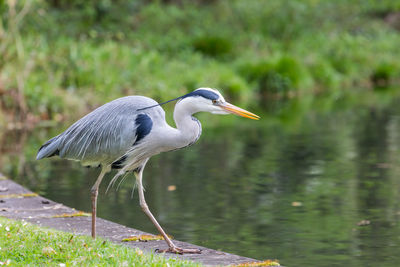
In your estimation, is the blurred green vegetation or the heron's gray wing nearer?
the heron's gray wing

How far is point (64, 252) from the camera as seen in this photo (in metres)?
6.35

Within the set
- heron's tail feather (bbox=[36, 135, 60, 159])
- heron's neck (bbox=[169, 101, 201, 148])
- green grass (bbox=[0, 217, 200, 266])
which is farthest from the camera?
heron's tail feather (bbox=[36, 135, 60, 159])

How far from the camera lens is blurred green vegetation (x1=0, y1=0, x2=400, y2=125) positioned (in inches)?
752

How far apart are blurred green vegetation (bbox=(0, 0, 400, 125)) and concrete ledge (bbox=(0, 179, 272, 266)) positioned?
8654mm

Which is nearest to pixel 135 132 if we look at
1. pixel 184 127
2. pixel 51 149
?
pixel 184 127

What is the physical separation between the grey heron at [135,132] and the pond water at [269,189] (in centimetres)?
168

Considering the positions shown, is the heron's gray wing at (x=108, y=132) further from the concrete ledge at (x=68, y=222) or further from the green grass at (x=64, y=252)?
the concrete ledge at (x=68, y=222)

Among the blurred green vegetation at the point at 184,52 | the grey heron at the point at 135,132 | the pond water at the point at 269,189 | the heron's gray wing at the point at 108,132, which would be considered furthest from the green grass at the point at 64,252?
the blurred green vegetation at the point at 184,52

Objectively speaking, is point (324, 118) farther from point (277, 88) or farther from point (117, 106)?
point (117, 106)

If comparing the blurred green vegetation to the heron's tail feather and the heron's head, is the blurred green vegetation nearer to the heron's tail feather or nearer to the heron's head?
the heron's tail feather

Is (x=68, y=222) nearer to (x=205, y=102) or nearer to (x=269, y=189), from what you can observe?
(x=205, y=102)

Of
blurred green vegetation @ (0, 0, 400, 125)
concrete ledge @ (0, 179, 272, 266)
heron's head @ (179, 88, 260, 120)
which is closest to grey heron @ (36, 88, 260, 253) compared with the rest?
heron's head @ (179, 88, 260, 120)

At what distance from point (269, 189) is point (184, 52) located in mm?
16926

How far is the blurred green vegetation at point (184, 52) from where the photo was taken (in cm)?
1909
